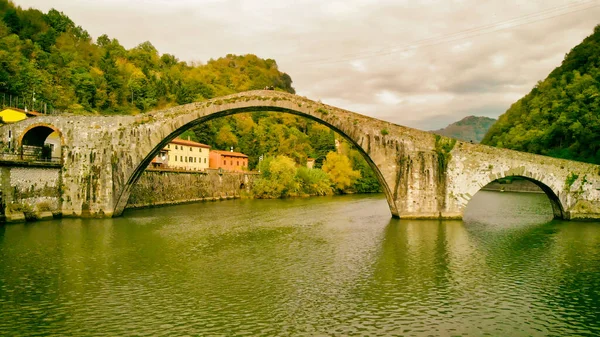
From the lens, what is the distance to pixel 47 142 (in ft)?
106

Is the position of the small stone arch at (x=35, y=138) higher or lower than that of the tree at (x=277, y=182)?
higher

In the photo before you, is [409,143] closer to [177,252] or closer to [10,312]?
[177,252]

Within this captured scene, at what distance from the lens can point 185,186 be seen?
43.3 m

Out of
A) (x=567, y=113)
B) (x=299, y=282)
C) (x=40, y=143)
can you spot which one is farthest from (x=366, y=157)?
(x=567, y=113)

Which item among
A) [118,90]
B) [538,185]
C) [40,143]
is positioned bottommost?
[538,185]

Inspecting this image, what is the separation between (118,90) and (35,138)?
52390 millimetres

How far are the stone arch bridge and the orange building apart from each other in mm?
35125

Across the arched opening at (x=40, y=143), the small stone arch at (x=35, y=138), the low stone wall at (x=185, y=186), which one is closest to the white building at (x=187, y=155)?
the low stone wall at (x=185, y=186)

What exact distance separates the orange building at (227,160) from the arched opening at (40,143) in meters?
30.3

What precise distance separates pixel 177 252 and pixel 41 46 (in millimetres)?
72908

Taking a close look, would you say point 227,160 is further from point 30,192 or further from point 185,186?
point 30,192

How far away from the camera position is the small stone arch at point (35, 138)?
26.5m

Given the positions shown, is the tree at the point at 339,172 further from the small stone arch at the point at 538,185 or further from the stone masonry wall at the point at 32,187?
the stone masonry wall at the point at 32,187

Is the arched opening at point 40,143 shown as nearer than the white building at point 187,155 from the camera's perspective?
Yes
